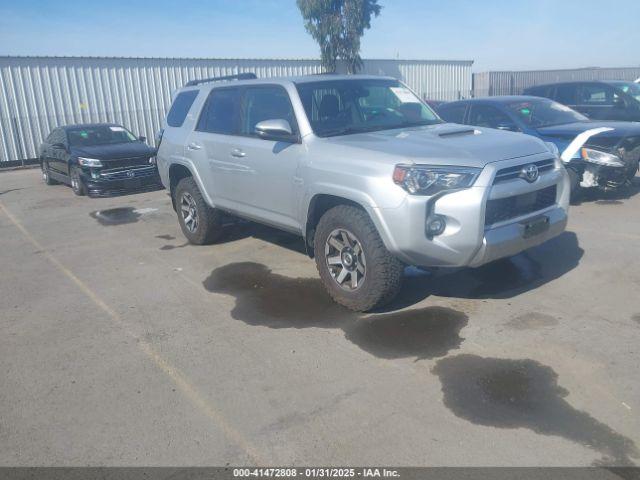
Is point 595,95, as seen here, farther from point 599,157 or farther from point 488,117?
point 599,157

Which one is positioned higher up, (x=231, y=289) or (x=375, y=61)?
(x=375, y=61)

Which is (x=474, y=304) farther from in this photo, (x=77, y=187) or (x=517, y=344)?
(x=77, y=187)

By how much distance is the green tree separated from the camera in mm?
28203

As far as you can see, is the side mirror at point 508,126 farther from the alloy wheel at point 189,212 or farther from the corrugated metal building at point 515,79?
the corrugated metal building at point 515,79

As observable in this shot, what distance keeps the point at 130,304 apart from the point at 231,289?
3.12 feet

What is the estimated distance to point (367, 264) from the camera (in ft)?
14.3

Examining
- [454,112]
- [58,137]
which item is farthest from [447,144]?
[58,137]

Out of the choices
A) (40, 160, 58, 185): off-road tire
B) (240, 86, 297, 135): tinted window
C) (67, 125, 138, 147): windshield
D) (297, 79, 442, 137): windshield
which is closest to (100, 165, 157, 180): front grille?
(67, 125, 138, 147): windshield

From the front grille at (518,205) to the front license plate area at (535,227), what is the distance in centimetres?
10

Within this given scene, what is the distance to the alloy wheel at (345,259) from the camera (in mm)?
4488

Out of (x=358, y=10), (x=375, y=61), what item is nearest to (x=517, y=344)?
(x=375, y=61)

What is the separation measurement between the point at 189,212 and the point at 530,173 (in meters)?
4.29

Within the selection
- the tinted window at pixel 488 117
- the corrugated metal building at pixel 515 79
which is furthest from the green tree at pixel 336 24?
the tinted window at pixel 488 117

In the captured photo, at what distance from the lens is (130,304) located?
515 centimetres
